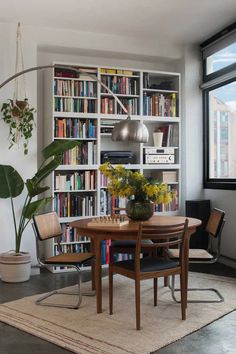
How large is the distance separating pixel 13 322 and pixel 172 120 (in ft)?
11.1

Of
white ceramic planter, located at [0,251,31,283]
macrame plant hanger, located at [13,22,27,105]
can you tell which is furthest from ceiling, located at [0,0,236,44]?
white ceramic planter, located at [0,251,31,283]

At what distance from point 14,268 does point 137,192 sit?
5.46 feet

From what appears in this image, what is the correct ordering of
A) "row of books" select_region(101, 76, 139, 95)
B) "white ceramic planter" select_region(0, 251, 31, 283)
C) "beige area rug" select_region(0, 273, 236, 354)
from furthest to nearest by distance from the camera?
"row of books" select_region(101, 76, 139, 95) → "white ceramic planter" select_region(0, 251, 31, 283) → "beige area rug" select_region(0, 273, 236, 354)

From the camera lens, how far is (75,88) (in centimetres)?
518

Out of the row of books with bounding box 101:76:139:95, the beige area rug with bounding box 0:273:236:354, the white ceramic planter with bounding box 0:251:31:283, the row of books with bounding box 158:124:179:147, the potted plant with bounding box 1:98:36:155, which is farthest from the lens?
the row of books with bounding box 158:124:179:147

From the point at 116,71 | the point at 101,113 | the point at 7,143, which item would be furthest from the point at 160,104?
the point at 7,143

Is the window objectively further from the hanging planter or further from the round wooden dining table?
the hanging planter

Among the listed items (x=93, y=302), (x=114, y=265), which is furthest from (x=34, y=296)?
(x=114, y=265)

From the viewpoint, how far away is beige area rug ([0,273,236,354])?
114 inches

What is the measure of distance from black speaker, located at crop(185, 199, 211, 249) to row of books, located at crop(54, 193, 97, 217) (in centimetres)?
123

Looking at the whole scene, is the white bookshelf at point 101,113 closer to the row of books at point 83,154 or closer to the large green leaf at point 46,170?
the row of books at point 83,154

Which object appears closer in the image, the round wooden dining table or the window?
the round wooden dining table

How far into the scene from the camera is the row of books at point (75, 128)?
16.8 feet

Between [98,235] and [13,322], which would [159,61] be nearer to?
[98,235]
